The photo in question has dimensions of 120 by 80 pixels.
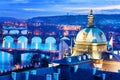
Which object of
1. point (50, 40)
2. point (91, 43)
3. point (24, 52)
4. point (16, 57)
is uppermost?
point (91, 43)

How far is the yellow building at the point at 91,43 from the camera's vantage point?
3822 cm

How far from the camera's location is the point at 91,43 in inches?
1507

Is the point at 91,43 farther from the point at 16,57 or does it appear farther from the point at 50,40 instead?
the point at 50,40

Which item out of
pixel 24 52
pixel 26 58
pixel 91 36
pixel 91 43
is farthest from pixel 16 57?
pixel 91 43

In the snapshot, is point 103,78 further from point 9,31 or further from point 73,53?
point 9,31

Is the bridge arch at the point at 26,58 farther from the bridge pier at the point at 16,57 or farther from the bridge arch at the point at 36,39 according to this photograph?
the bridge arch at the point at 36,39

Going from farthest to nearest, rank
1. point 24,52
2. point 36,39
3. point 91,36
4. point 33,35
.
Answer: point 36,39 < point 33,35 < point 24,52 < point 91,36

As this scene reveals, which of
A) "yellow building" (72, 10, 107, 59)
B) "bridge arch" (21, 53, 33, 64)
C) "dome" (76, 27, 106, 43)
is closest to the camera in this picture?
"yellow building" (72, 10, 107, 59)

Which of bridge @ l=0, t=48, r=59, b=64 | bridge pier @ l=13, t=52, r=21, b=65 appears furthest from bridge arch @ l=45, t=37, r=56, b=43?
bridge pier @ l=13, t=52, r=21, b=65

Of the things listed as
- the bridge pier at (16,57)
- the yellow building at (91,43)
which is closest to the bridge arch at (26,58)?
the bridge pier at (16,57)

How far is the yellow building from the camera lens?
125 feet

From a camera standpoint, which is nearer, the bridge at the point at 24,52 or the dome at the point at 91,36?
the dome at the point at 91,36

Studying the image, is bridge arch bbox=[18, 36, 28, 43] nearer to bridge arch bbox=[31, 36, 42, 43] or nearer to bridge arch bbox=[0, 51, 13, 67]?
bridge arch bbox=[31, 36, 42, 43]

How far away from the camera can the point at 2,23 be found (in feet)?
458
